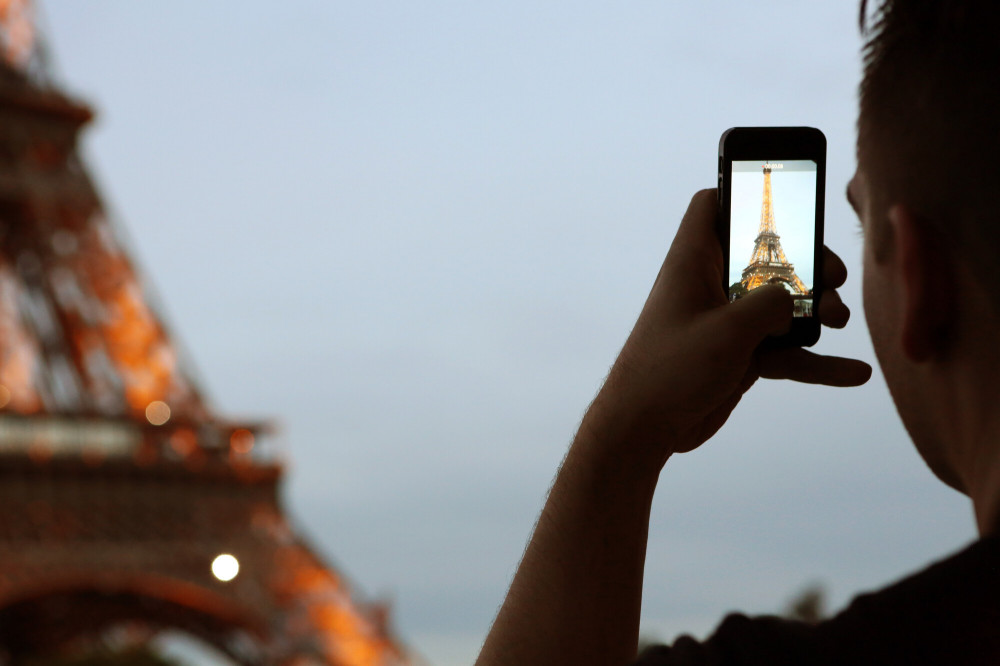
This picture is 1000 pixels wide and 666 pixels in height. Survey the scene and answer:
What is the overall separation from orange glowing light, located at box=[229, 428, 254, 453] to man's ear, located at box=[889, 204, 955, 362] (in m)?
16.2

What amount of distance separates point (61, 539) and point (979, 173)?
50.9 ft

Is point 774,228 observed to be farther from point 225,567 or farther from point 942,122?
point 225,567

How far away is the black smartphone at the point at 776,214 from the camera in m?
1.39

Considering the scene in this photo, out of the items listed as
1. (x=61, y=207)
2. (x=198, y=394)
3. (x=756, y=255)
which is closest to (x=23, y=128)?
(x=61, y=207)

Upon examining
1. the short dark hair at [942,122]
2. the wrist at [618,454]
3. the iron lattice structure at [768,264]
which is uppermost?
the iron lattice structure at [768,264]

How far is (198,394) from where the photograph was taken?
17.3 m

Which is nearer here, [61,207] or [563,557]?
[563,557]

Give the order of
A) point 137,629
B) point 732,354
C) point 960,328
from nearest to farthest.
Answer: point 960,328
point 732,354
point 137,629

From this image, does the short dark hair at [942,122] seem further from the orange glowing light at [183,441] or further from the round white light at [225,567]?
the orange glowing light at [183,441]

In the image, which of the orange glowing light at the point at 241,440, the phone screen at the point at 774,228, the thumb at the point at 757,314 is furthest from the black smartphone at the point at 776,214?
the orange glowing light at the point at 241,440

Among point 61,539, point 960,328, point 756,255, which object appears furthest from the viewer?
point 61,539

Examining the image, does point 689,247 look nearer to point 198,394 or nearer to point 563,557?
point 563,557

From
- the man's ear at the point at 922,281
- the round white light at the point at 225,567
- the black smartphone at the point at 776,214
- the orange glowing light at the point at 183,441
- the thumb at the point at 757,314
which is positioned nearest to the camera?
the man's ear at the point at 922,281

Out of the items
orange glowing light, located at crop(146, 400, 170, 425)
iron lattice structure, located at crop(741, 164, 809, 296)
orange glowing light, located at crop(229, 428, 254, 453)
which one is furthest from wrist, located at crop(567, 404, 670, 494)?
orange glowing light, located at crop(146, 400, 170, 425)
